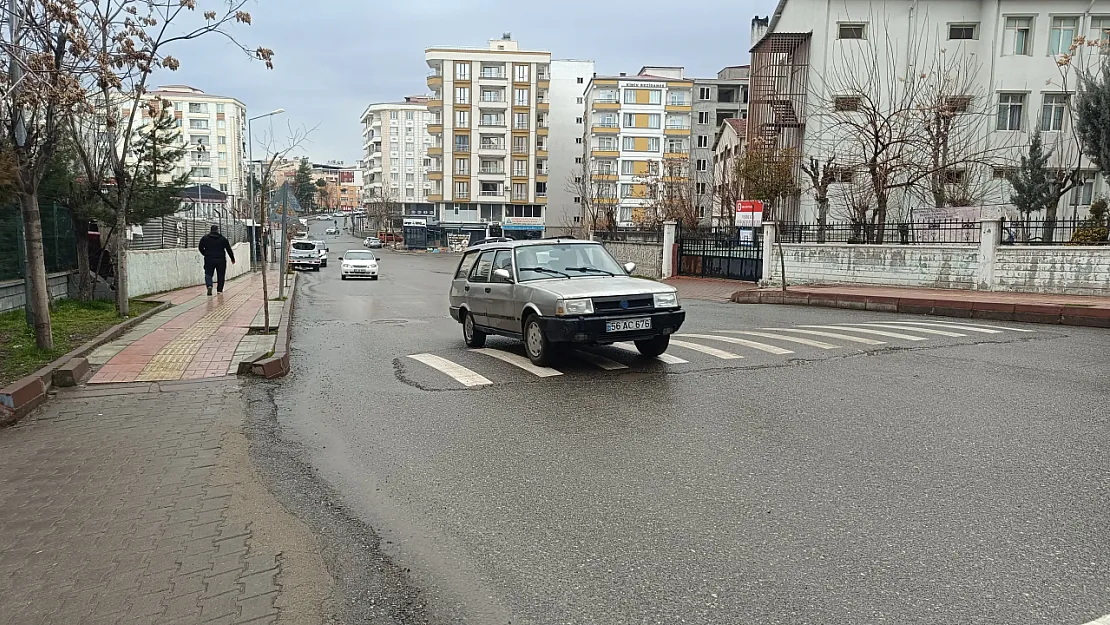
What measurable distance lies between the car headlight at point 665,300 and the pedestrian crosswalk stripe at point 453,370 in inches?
89.7

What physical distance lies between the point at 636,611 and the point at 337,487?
2.55m

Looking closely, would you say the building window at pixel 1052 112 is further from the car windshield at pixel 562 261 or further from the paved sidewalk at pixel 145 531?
the paved sidewalk at pixel 145 531

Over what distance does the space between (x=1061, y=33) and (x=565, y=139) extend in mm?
59778

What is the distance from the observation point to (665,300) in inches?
364

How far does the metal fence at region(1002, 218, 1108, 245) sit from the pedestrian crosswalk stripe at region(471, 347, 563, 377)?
15.0 meters

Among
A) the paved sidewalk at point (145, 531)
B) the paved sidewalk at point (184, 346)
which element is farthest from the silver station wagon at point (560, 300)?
the paved sidewalk at point (145, 531)

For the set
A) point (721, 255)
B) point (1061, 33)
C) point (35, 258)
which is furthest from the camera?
point (1061, 33)

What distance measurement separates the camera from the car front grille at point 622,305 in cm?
888

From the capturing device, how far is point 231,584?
367cm

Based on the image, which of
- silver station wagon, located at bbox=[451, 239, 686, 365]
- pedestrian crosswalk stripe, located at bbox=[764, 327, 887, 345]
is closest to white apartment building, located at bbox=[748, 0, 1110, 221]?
pedestrian crosswalk stripe, located at bbox=[764, 327, 887, 345]

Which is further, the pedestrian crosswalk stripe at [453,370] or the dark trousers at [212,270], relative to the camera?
the dark trousers at [212,270]

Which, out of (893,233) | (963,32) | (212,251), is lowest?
(212,251)

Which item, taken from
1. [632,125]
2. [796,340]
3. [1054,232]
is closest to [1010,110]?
[1054,232]

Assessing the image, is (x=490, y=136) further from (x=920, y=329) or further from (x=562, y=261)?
(x=562, y=261)
